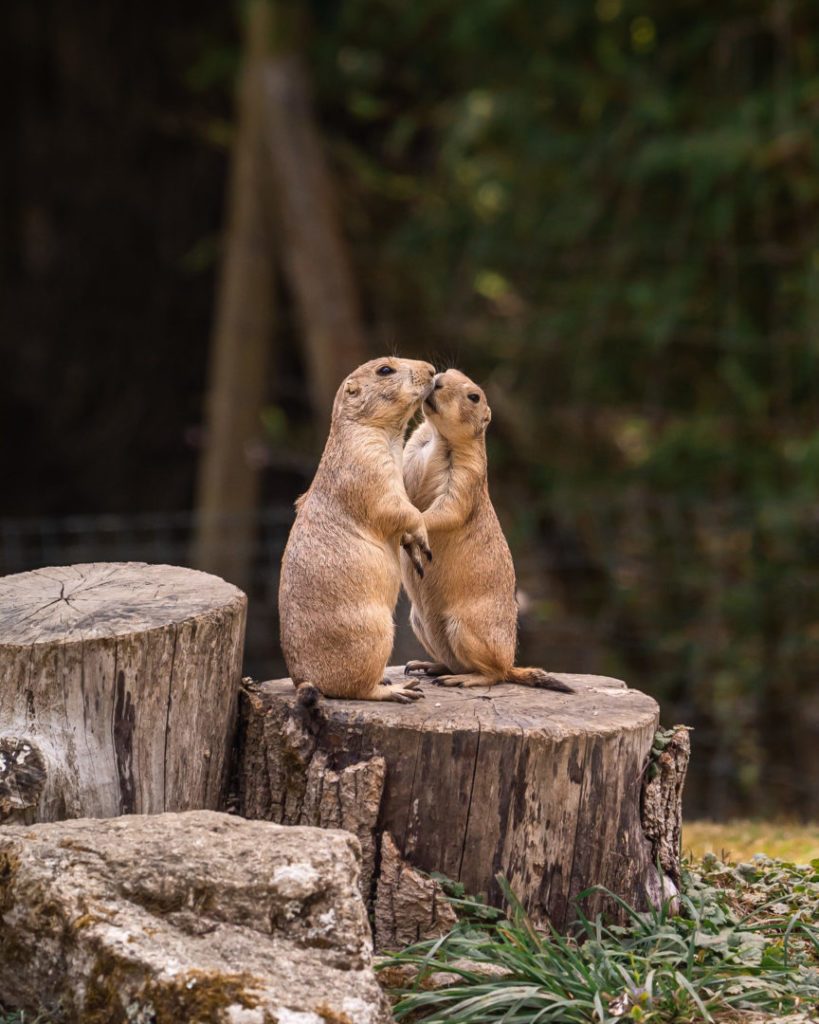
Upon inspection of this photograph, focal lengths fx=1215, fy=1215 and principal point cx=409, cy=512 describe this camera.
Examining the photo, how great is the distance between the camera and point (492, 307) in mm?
9305

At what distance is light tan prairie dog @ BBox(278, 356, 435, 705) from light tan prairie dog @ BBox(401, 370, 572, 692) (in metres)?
0.16

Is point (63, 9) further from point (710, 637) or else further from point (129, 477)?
point (710, 637)

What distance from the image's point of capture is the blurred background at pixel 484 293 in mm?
7832

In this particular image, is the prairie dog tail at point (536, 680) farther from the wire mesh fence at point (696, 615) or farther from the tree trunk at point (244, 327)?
the tree trunk at point (244, 327)

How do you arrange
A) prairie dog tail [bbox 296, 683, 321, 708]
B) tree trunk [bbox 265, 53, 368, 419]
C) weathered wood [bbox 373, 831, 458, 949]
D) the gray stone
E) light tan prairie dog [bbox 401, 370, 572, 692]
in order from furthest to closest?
1. tree trunk [bbox 265, 53, 368, 419]
2. light tan prairie dog [bbox 401, 370, 572, 692]
3. prairie dog tail [bbox 296, 683, 321, 708]
4. weathered wood [bbox 373, 831, 458, 949]
5. the gray stone

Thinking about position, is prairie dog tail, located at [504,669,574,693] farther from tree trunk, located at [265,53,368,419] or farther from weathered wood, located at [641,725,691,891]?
tree trunk, located at [265,53,368,419]

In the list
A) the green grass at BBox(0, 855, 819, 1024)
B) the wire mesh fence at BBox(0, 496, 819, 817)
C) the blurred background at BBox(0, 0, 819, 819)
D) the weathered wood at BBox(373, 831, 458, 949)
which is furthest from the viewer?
the wire mesh fence at BBox(0, 496, 819, 817)

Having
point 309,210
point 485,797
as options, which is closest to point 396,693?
point 485,797

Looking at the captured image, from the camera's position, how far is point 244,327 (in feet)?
30.4

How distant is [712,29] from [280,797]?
239 inches

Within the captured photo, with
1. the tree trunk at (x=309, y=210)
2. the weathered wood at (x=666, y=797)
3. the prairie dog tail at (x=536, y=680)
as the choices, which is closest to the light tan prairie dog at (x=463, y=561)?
the prairie dog tail at (x=536, y=680)

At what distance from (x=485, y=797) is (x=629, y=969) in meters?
0.59

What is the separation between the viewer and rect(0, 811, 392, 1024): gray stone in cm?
269

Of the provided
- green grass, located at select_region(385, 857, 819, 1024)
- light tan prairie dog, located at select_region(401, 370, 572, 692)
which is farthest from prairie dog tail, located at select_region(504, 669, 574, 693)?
green grass, located at select_region(385, 857, 819, 1024)
